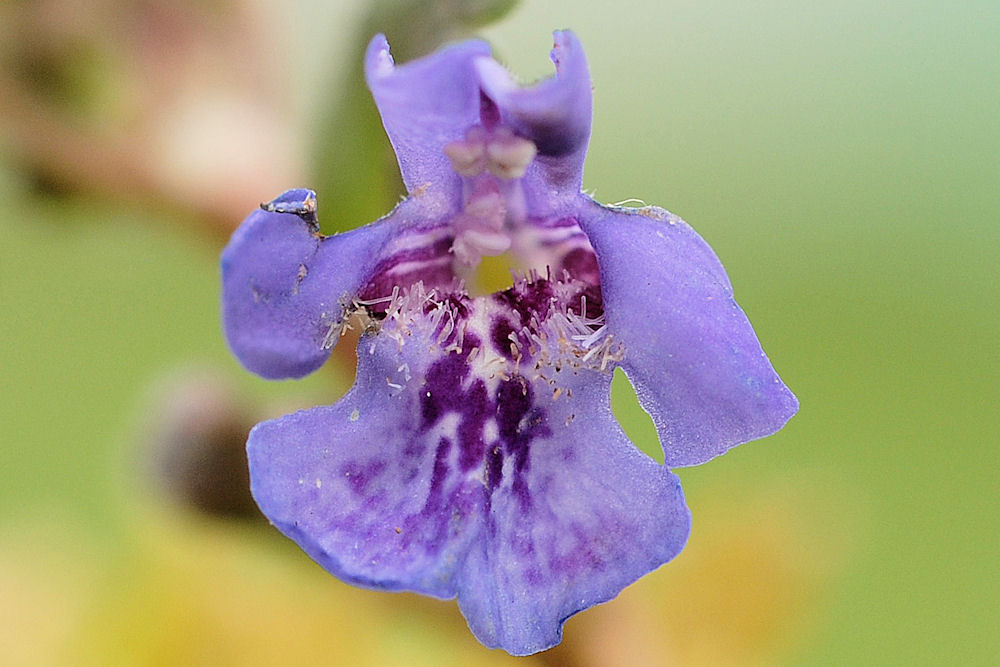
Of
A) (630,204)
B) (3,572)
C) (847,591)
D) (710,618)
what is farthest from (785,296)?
(630,204)

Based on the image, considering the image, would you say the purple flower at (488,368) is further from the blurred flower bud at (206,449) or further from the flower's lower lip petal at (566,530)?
the blurred flower bud at (206,449)

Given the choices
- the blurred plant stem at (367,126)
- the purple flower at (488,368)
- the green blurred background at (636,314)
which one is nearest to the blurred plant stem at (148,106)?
the green blurred background at (636,314)

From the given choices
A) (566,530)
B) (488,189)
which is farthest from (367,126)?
(566,530)

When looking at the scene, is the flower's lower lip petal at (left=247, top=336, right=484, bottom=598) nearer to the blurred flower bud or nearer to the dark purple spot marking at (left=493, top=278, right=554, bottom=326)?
the dark purple spot marking at (left=493, top=278, right=554, bottom=326)

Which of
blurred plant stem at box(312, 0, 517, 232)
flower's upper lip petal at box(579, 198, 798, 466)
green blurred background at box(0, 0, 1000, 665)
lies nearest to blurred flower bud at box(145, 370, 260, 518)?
green blurred background at box(0, 0, 1000, 665)

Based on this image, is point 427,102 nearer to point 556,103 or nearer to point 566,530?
point 556,103
